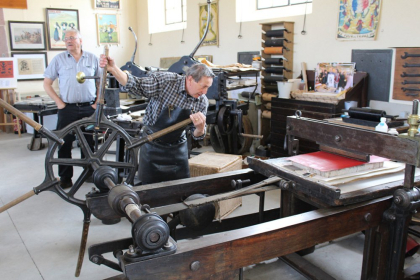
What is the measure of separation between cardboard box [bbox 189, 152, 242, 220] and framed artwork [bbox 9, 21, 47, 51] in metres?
5.53

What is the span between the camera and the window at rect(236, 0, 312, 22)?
16.9ft

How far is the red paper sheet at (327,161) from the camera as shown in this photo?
76.7 inches

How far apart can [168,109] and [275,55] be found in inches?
123

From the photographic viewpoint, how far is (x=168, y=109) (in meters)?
2.58

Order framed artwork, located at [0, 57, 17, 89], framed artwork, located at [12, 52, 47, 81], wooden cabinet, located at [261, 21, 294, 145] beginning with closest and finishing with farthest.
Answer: wooden cabinet, located at [261, 21, 294, 145] < framed artwork, located at [0, 57, 17, 89] < framed artwork, located at [12, 52, 47, 81]

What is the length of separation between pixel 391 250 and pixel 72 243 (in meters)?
2.24

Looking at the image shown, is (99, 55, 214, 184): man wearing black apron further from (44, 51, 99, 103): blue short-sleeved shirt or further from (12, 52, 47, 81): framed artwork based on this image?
(12, 52, 47, 81): framed artwork

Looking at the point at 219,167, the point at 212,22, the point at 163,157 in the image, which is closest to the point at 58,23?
the point at 212,22

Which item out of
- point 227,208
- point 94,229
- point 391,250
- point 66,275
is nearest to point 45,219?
point 94,229

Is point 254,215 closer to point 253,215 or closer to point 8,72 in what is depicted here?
point 253,215

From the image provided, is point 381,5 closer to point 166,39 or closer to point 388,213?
point 388,213

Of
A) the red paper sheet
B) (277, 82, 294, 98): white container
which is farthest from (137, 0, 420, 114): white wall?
the red paper sheet

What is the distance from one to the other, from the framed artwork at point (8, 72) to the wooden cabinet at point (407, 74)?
622 centimetres

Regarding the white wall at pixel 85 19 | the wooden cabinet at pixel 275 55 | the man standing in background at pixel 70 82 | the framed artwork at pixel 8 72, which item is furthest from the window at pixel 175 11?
the man standing in background at pixel 70 82
